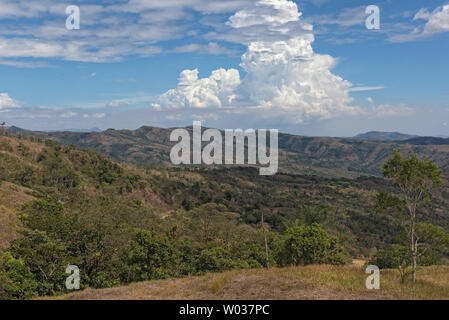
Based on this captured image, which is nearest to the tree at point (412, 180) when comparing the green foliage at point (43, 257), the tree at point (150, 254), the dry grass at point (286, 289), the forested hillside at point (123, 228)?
the forested hillside at point (123, 228)

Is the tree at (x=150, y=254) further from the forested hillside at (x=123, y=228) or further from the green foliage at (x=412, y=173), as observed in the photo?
the green foliage at (x=412, y=173)

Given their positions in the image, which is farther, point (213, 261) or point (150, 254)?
point (213, 261)

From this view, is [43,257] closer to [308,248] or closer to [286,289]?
[286,289]

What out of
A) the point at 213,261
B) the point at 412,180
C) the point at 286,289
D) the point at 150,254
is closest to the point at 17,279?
the point at 150,254

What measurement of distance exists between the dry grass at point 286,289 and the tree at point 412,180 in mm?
2641

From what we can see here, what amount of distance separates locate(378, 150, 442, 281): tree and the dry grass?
264 centimetres

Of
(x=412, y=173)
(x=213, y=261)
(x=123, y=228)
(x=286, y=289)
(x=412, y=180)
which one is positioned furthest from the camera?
(x=123, y=228)

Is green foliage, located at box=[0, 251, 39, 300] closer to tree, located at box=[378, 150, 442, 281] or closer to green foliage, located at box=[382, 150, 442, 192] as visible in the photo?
tree, located at box=[378, 150, 442, 281]

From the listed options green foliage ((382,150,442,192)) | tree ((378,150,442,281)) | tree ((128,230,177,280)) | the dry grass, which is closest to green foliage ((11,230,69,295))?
tree ((128,230,177,280))

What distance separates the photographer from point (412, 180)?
19.3 m

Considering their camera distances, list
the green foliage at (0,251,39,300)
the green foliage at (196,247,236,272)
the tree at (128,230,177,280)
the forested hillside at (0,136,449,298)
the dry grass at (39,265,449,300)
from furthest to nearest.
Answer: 1. the green foliage at (196,247,236,272)
2. the tree at (128,230,177,280)
3. the forested hillside at (0,136,449,298)
4. the green foliage at (0,251,39,300)
5. the dry grass at (39,265,449,300)

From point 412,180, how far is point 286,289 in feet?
33.5

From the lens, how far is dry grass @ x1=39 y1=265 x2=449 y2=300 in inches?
637
